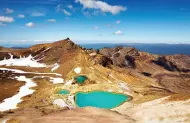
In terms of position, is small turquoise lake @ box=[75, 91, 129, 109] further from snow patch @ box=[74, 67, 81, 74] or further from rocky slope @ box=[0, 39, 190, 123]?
snow patch @ box=[74, 67, 81, 74]

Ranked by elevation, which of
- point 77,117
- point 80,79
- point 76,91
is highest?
point 77,117

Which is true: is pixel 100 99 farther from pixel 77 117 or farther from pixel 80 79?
pixel 77 117

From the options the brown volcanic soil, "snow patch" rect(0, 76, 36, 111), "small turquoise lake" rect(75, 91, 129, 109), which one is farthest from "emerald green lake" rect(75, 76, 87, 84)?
the brown volcanic soil

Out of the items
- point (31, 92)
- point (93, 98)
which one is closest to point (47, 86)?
point (31, 92)

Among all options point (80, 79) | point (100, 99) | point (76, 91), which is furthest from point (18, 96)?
point (80, 79)

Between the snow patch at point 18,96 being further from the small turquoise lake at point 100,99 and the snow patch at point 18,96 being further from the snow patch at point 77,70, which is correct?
the snow patch at point 77,70

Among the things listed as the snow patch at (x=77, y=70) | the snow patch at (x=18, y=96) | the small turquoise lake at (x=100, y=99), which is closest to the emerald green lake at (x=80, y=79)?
the snow patch at (x=77, y=70)

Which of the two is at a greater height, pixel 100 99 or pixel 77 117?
pixel 77 117
